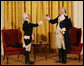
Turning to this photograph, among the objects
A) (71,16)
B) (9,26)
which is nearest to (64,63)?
(71,16)

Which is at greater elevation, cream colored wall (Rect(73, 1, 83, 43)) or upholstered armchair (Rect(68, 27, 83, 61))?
cream colored wall (Rect(73, 1, 83, 43))

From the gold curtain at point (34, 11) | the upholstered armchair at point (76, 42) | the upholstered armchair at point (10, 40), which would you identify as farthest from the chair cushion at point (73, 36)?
the upholstered armchair at point (10, 40)

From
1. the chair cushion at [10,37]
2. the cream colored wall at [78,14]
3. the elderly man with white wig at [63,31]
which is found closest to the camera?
the elderly man with white wig at [63,31]

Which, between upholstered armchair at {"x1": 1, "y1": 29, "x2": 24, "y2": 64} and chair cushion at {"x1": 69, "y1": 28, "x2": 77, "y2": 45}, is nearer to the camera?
upholstered armchair at {"x1": 1, "y1": 29, "x2": 24, "y2": 64}

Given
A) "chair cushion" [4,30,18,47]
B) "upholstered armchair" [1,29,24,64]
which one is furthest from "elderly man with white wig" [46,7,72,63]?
"chair cushion" [4,30,18,47]

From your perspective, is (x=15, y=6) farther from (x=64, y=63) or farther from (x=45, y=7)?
(x=64, y=63)

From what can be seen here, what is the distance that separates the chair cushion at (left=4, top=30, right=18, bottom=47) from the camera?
5.49 meters

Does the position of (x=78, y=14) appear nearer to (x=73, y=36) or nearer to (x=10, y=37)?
(x=73, y=36)

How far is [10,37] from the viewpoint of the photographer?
18.3 ft

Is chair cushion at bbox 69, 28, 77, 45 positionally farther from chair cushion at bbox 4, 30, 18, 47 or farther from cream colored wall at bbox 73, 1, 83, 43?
chair cushion at bbox 4, 30, 18, 47

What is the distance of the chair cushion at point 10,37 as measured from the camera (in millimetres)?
5489

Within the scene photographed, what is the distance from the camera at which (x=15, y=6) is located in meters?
6.44

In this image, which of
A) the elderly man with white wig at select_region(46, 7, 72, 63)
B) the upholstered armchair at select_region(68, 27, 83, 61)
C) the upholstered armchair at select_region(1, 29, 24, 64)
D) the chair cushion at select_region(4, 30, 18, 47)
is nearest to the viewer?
the elderly man with white wig at select_region(46, 7, 72, 63)

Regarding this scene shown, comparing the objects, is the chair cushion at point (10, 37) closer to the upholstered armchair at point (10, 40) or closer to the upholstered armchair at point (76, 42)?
the upholstered armchair at point (10, 40)
